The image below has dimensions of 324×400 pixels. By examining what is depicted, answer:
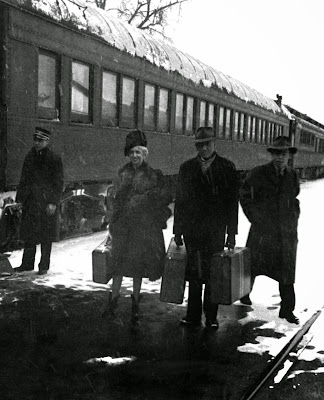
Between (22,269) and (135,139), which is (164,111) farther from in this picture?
(135,139)

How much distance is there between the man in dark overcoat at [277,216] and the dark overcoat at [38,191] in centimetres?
242

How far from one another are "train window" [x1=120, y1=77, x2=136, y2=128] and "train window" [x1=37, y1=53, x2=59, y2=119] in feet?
6.72

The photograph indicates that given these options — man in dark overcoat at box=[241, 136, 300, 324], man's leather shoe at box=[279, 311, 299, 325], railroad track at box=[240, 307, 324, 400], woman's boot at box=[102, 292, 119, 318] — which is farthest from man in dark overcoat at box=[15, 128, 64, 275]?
railroad track at box=[240, 307, 324, 400]

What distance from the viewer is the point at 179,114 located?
44.5 ft

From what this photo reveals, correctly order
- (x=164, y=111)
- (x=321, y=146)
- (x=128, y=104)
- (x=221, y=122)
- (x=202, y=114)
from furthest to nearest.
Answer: (x=321, y=146)
(x=221, y=122)
(x=202, y=114)
(x=164, y=111)
(x=128, y=104)

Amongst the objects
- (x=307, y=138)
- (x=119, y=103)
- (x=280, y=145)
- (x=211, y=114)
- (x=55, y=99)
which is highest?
(x=307, y=138)

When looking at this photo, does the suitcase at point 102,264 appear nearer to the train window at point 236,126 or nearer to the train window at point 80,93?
the train window at point 80,93

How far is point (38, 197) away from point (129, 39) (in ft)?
14.8

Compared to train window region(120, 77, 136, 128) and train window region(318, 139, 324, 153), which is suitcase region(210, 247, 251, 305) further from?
train window region(318, 139, 324, 153)

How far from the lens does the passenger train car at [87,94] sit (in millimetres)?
7797

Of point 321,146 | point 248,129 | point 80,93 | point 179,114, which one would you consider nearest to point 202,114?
point 179,114

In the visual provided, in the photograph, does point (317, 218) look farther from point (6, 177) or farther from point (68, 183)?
point (6, 177)

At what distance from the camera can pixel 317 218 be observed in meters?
14.0

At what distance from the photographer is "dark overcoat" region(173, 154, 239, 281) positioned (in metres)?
5.27
